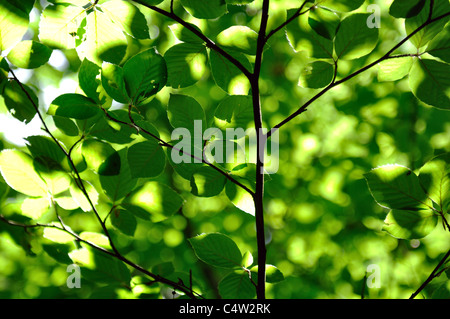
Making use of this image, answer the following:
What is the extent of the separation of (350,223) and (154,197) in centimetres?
287

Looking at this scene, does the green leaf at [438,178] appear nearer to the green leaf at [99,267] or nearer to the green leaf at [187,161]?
the green leaf at [187,161]

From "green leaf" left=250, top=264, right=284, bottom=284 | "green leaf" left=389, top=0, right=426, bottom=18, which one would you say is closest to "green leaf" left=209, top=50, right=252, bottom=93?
"green leaf" left=389, top=0, right=426, bottom=18

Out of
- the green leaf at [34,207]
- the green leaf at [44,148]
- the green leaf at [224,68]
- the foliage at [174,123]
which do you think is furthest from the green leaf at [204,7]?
the green leaf at [34,207]

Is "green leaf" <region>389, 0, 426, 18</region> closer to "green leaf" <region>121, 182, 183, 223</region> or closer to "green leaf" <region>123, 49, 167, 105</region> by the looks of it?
"green leaf" <region>123, 49, 167, 105</region>

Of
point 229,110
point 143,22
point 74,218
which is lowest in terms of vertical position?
point 229,110

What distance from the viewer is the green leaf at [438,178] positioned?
0.66 m

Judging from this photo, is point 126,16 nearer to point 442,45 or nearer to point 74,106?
point 74,106

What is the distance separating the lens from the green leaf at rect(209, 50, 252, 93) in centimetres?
75

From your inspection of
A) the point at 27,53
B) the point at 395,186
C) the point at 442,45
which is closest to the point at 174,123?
the point at 27,53

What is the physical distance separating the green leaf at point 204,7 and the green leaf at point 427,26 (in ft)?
1.25

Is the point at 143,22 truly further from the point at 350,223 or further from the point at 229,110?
the point at 350,223

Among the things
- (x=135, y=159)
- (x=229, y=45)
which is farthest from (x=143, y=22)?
(x=135, y=159)

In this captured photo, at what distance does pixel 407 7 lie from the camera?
0.64 meters

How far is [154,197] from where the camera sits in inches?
29.2
